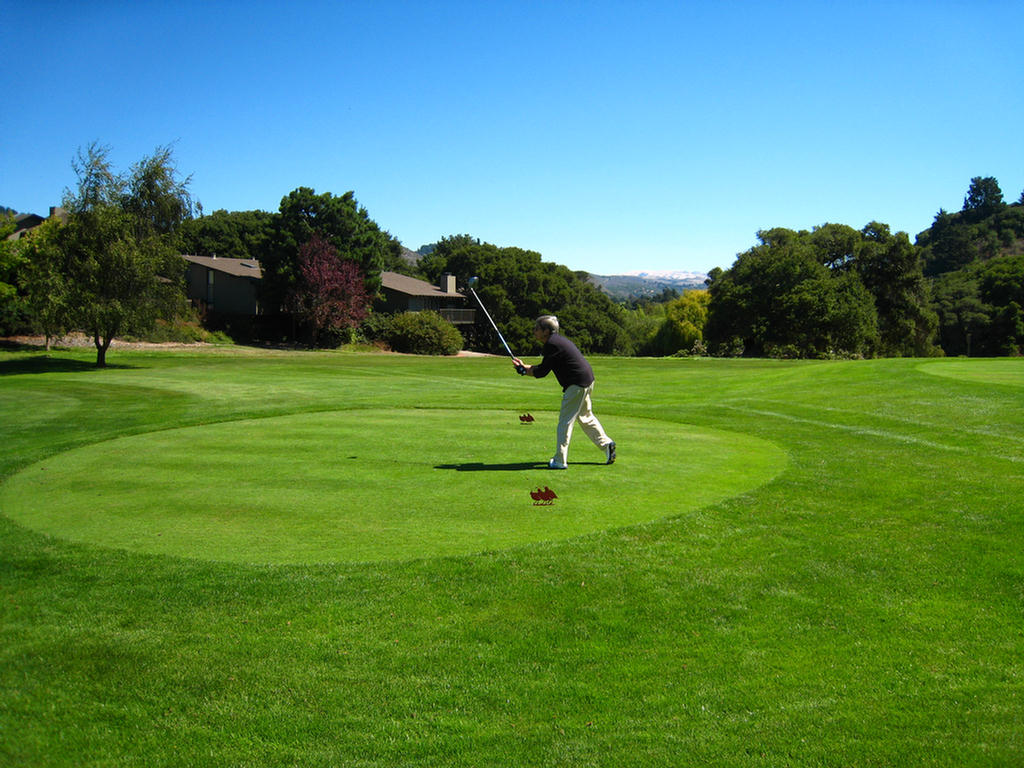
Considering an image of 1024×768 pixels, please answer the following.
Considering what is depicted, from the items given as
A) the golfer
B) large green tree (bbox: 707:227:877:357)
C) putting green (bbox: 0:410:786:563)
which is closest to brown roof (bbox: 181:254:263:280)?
large green tree (bbox: 707:227:877:357)

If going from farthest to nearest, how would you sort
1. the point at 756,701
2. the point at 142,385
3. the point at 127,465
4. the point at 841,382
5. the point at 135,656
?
the point at 142,385, the point at 841,382, the point at 127,465, the point at 135,656, the point at 756,701

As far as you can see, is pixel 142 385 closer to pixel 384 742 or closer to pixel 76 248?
pixel 76 248

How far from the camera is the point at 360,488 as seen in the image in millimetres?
9797

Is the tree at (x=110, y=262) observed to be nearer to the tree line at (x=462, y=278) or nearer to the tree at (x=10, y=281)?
the tree line at (x=462, y=278)

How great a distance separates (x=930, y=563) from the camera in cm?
730

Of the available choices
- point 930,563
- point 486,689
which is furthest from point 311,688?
point 930,563

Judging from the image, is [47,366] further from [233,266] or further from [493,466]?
[233,266]

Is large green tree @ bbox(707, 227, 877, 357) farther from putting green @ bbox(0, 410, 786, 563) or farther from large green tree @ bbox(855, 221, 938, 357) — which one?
putting green @ bbox(0, 410, 786, 563)

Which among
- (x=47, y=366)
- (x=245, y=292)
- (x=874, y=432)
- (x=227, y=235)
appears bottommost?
(x=47, y=366)

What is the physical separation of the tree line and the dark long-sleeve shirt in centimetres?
3206

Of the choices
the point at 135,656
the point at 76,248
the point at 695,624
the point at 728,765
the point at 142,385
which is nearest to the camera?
the point at 728,765

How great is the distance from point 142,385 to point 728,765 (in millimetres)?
28388

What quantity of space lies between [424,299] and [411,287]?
2383 mm

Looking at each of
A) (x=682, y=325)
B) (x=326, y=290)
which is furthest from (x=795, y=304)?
(x=326, y=290)
